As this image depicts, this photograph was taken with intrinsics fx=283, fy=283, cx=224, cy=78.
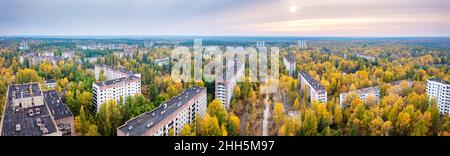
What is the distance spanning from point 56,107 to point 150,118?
62.1 inches

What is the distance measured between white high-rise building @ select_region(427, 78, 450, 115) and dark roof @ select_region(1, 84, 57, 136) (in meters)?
4.66

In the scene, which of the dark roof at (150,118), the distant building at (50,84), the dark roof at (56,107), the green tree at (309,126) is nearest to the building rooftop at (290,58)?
the dark roof at (150,118)

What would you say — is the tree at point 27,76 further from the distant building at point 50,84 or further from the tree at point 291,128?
the tree at point 291,128

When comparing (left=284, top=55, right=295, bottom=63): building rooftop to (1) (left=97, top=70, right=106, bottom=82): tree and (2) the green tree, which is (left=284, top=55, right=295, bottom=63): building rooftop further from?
(1) (left=97, top=70, right=106, bottom=82): tree

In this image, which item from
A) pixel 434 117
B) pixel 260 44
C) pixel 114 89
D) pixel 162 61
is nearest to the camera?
pixel 434 117

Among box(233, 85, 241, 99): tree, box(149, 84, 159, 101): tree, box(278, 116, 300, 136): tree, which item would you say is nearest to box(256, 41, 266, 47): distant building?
box(233, 85, 241, 99): tree

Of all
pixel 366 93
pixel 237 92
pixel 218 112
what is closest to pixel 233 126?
pixel 218 112

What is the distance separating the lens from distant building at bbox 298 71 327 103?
4375 millimetres

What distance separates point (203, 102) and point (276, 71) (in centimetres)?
194

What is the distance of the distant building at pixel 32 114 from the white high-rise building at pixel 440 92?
466cm

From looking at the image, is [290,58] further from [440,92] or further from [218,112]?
[218,112]

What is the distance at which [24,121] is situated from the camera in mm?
2543

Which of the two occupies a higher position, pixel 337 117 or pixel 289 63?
pixel 289 63
